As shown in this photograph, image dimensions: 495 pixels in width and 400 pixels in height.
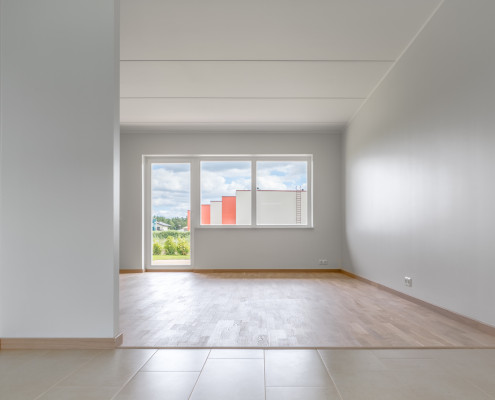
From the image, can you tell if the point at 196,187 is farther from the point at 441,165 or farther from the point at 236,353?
the point at 236,353

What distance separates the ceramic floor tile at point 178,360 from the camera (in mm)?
2496

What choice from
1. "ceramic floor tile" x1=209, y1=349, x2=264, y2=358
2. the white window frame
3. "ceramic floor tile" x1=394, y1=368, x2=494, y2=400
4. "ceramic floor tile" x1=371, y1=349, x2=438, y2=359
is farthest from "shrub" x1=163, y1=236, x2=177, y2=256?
"ceramic floor tile" x1=394, y1=368, x2=494, y2=400

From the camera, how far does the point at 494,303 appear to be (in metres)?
3.22

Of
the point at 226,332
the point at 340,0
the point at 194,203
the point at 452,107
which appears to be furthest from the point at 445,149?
the point at 194,203

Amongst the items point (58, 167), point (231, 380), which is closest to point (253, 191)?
point (58, 167)

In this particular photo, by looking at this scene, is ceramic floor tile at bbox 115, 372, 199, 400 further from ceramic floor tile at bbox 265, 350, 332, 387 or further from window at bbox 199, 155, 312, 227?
window at bbox 199, 155, 312, 227

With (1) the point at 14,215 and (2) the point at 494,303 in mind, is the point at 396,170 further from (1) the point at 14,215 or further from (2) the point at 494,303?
(1) the point at 14,215

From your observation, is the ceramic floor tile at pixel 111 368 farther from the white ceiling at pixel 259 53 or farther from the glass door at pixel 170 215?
the glass door at pixel 170 215

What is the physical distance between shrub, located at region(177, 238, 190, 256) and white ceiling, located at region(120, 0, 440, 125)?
243 centimetres

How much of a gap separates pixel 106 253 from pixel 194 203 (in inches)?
212

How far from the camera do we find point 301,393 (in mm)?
2109

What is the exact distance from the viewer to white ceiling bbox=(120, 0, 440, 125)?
400 centimetres

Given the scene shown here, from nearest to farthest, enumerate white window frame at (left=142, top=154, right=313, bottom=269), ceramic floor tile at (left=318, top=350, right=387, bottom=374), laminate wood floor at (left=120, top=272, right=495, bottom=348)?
ceramic floor tile at (left=318, top=350, right=387, bottom=374), laminate wood floor at (left=120, top=272, right=495, bottom=348), white window frame at (left=142, top=154, right=313, bottom=269)

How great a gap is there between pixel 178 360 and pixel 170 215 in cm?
579
